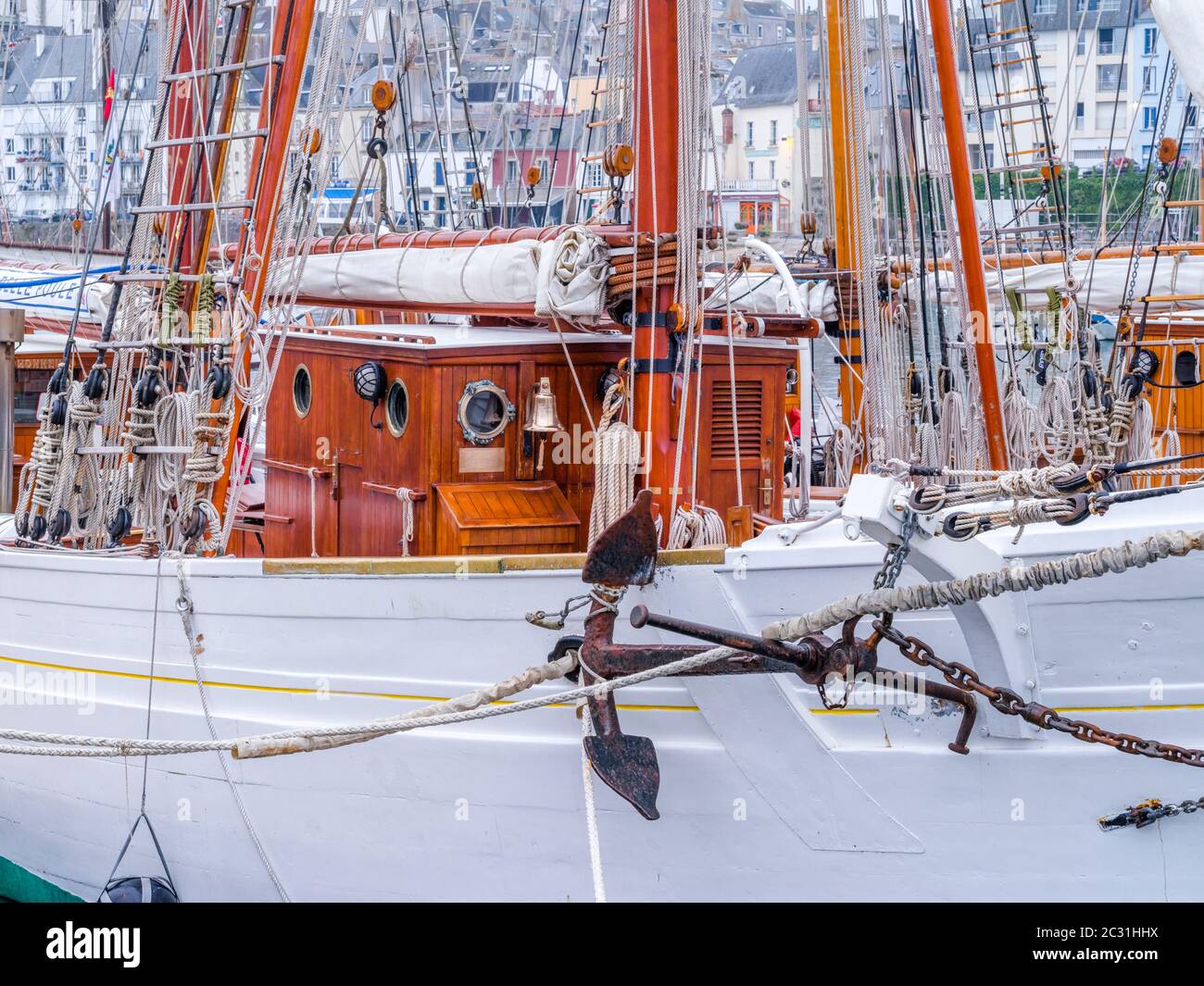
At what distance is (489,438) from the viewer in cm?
795

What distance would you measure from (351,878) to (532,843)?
111cm

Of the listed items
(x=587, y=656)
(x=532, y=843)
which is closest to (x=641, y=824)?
(x=532, y=843)

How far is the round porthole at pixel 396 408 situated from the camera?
8.09 metres

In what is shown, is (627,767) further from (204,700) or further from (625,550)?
(204,700)

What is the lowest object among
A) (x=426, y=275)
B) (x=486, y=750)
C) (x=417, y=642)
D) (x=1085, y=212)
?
(x=486, y=750)

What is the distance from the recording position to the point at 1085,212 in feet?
139

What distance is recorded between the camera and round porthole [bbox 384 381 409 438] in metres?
8.09

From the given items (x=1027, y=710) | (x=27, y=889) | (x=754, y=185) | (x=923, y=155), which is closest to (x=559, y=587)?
(x=1027, y=710)

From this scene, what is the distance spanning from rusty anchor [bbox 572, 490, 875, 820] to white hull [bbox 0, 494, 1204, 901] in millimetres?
384

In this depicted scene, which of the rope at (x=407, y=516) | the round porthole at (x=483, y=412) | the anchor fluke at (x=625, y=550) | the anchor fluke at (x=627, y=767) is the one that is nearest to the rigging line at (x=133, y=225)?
the rope at (x=407, y=516)

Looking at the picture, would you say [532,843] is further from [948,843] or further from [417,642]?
[948,843]

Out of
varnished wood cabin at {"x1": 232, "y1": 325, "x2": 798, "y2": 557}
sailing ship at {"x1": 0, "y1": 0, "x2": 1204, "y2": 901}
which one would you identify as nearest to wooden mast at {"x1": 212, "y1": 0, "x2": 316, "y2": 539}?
sailing ship at {"x1": 0, "y1": 0, "x2": 1204, "y2": 901}

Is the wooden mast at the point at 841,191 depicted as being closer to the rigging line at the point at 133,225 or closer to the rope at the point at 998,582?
the rigging line at the point at 133,225

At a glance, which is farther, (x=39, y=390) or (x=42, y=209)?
(x=42, y=209)
